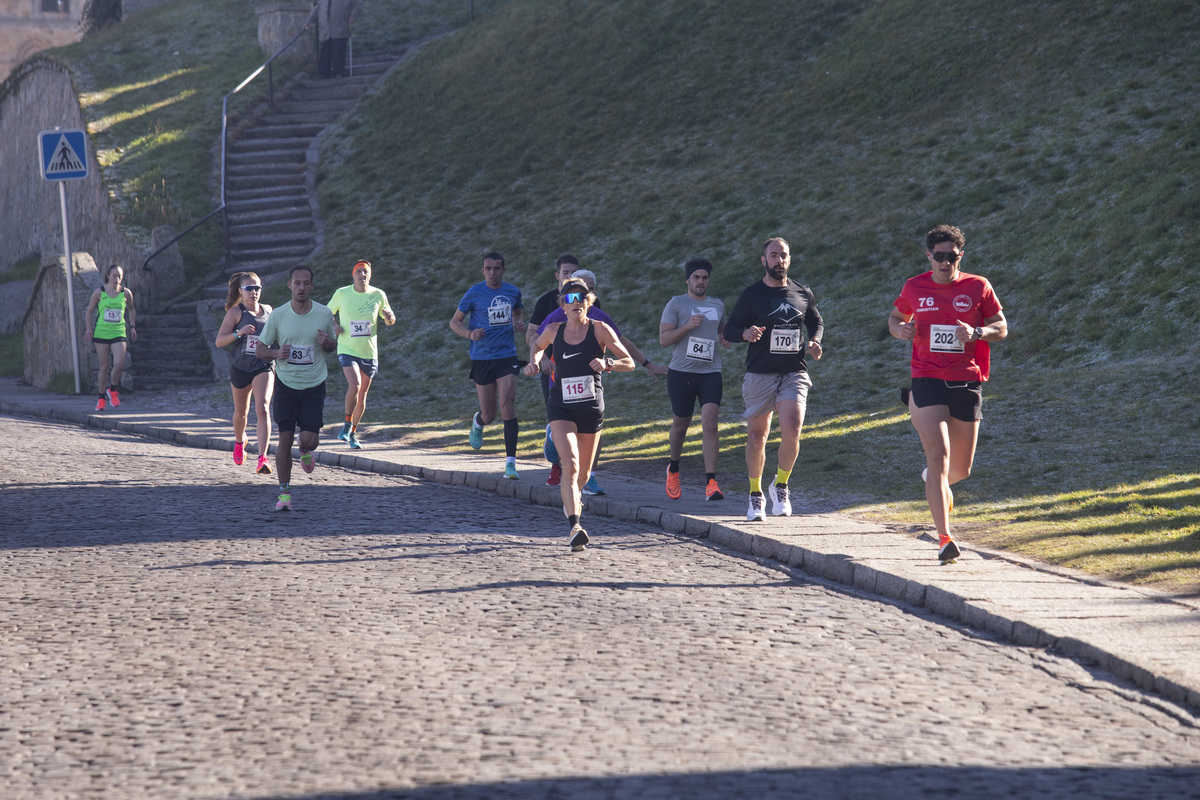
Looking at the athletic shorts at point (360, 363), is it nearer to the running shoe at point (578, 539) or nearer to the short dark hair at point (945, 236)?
the running shoe at point (578, 539)

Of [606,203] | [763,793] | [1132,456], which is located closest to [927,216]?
[606,203]

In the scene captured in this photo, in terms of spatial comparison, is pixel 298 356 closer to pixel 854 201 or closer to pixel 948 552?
pixel 948 552

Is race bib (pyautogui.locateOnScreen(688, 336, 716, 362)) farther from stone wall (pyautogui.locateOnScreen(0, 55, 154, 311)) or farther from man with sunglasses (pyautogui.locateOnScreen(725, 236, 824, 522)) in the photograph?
stone wall (pyautogui.locateOnScreen(0, 55, 154, 311))

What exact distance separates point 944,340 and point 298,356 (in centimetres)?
549

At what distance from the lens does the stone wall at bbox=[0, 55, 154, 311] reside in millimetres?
28625

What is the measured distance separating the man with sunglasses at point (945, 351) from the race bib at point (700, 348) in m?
2.71

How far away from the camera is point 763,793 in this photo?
4379 mm

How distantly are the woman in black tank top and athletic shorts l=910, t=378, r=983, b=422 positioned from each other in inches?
83.4

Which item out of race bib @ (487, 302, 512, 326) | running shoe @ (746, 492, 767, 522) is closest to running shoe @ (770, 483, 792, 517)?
running shoe @ (746, 492, 767, 522)

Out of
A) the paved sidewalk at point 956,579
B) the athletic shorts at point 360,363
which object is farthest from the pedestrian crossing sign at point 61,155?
the paved sidewalk at point 956,579

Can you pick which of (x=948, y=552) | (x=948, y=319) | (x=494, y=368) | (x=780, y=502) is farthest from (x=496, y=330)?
(x=948, y=552)

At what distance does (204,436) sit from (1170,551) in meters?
11.4

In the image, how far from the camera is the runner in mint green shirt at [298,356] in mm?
10820

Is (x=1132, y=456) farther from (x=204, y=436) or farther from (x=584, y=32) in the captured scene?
(x=584, y=32)
